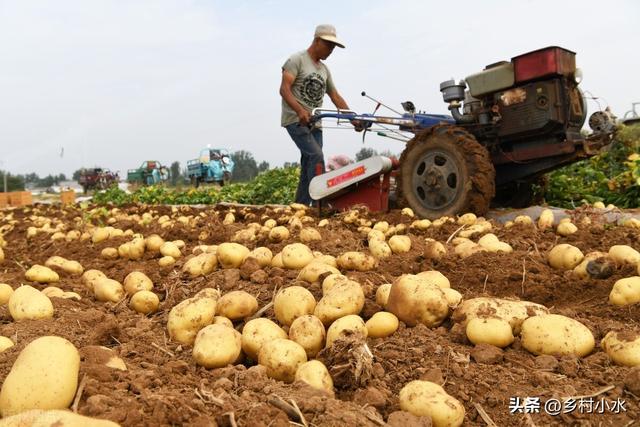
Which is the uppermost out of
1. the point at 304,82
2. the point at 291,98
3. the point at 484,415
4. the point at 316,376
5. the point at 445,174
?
the point at 304,82

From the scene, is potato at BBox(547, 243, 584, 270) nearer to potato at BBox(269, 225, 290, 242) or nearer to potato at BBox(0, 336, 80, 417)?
potato at BBox(269, 225, 290, 242)

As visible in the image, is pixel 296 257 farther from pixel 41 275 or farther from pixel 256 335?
pixel 41 275

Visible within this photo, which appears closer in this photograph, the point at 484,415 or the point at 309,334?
the point at 484,415

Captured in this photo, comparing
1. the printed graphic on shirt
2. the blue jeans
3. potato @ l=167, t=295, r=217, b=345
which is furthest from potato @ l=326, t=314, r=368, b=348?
the printed graphic on shirt

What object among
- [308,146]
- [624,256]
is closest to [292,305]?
[624,256]

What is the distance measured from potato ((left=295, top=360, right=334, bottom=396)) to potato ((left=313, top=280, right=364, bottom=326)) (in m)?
0.41

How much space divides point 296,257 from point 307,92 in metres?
4.49

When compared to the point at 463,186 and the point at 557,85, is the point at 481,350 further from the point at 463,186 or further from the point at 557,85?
the point at 557,85

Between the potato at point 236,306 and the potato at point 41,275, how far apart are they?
1.68m

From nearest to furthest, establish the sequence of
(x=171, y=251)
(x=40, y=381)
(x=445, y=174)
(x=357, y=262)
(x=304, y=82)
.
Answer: (x=40, y=381)
(x=357, y=262)
(x=171, y=251)
(x=445, y=174)
(x=304, y=82)

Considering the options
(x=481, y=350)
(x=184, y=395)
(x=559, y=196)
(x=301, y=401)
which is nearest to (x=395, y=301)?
(x=481, y=350)

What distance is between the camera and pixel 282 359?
1.93m

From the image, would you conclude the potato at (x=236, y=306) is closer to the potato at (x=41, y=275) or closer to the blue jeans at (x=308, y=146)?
the potato at (x=41, y=275)

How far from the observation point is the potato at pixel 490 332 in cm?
200
